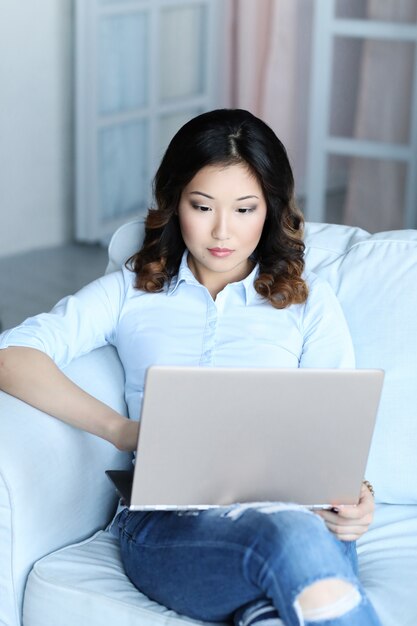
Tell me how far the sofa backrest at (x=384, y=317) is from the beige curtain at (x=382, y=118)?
2442 mm

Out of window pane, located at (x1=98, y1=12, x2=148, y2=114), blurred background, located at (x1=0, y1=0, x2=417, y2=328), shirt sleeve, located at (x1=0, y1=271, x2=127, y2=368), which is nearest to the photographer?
shirt sleeve, located at (x1=0, y1=271, x2=127, y2=368)

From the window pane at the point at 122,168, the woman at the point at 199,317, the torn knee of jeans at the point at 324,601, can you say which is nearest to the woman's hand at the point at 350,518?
the woman at the point at 199,317

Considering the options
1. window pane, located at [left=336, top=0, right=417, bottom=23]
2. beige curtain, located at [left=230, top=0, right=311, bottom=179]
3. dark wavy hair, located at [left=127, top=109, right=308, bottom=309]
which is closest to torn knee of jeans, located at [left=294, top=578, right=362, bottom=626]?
dark wavy hair, located at [left=127, top=109, right=308, bottom=309]

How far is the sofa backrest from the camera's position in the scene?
1.88 metres

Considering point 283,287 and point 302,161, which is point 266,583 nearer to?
point 283,287

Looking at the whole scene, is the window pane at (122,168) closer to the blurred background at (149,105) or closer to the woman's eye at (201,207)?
the blurred background at (149,105)

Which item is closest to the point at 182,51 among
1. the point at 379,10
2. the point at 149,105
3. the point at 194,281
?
the point at 149,105

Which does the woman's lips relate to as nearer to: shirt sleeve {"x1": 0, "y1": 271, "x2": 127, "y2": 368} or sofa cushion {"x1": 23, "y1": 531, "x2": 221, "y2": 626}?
shirt sleeve {"x1": 0, "y1": 271, "x2": 127, "y2": 368}

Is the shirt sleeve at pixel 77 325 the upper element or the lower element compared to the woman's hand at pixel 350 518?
upper

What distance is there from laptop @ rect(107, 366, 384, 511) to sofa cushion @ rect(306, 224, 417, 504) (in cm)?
33

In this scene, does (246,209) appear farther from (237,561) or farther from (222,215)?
(237,561)

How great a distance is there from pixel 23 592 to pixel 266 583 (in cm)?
41

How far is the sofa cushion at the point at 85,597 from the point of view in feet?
5.15

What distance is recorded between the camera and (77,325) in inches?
73.7
